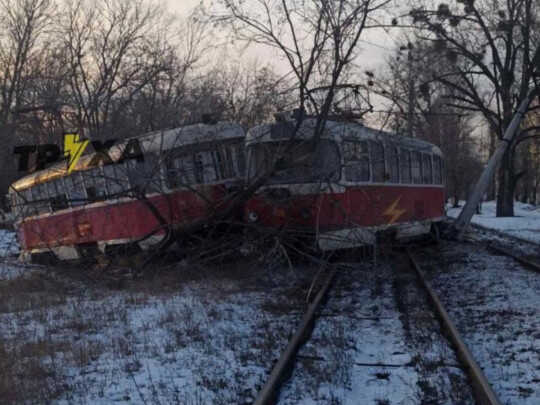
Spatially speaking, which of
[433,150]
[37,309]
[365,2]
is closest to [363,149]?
[365,2]

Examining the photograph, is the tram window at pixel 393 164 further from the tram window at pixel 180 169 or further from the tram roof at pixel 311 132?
the tram window at pixel 180 169

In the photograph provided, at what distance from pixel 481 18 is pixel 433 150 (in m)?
15.2

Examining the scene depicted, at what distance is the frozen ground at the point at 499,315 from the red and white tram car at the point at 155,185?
442 centimetres

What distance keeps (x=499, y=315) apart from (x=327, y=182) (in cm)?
380

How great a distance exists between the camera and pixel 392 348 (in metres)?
6.75

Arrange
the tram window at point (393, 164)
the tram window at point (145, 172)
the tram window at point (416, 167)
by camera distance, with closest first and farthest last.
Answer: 1. the tram window at point (145, 172)
2. the tram window at point (393, 164)
3. the tram window at point (416, 167)

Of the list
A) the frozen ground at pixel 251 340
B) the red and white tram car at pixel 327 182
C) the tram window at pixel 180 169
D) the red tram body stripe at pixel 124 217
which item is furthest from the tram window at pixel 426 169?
the tram window at pixel 180 169

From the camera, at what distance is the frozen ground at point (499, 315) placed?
5.55m

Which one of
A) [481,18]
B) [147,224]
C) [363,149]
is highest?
[481,18]

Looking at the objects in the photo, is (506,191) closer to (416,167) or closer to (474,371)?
(416,167)

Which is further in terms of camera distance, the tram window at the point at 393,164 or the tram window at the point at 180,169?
the tram window at the point at 393,164

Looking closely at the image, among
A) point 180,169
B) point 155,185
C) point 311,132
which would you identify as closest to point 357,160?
point 311,132

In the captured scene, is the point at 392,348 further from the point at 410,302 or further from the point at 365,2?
the point at 365,2

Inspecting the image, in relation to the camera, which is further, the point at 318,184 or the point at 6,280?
the point at 6,280
